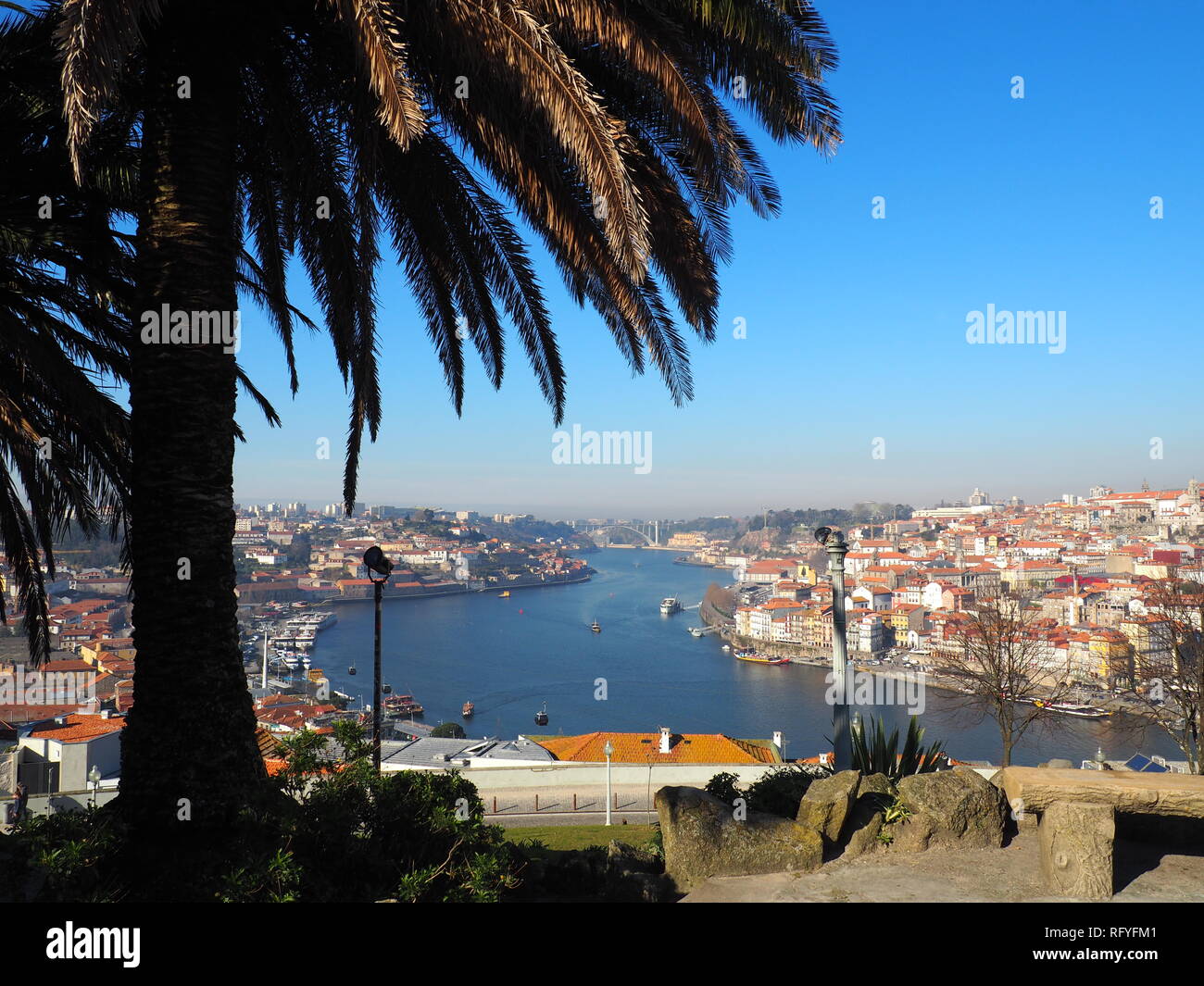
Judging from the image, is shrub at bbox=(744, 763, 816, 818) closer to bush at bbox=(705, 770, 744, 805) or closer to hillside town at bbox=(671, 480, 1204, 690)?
bush at bbox=(705, 770, 744, 805)

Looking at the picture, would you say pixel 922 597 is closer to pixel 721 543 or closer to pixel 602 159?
pixel 602 159

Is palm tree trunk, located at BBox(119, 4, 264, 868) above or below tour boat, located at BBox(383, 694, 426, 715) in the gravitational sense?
Result: above

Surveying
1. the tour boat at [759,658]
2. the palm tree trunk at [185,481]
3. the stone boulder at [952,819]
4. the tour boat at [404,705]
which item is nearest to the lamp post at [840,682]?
the stone boulder at [952,819]

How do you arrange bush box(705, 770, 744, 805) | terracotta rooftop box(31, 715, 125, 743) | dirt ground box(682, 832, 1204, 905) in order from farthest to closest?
terracotta rooftop box(31, 715, 125, 743) < bush box(705, 770, 744, 805) < dirt ground box(682, 832, 1204, 905)

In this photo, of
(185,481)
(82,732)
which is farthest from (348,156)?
(82,732)

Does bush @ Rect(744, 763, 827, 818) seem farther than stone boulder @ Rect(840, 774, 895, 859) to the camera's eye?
Yes

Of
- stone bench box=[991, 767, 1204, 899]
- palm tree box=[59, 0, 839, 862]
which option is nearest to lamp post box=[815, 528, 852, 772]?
stone bench box=[991, 767, 1204, 899]

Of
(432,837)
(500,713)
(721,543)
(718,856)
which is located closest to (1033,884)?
(718,856)
